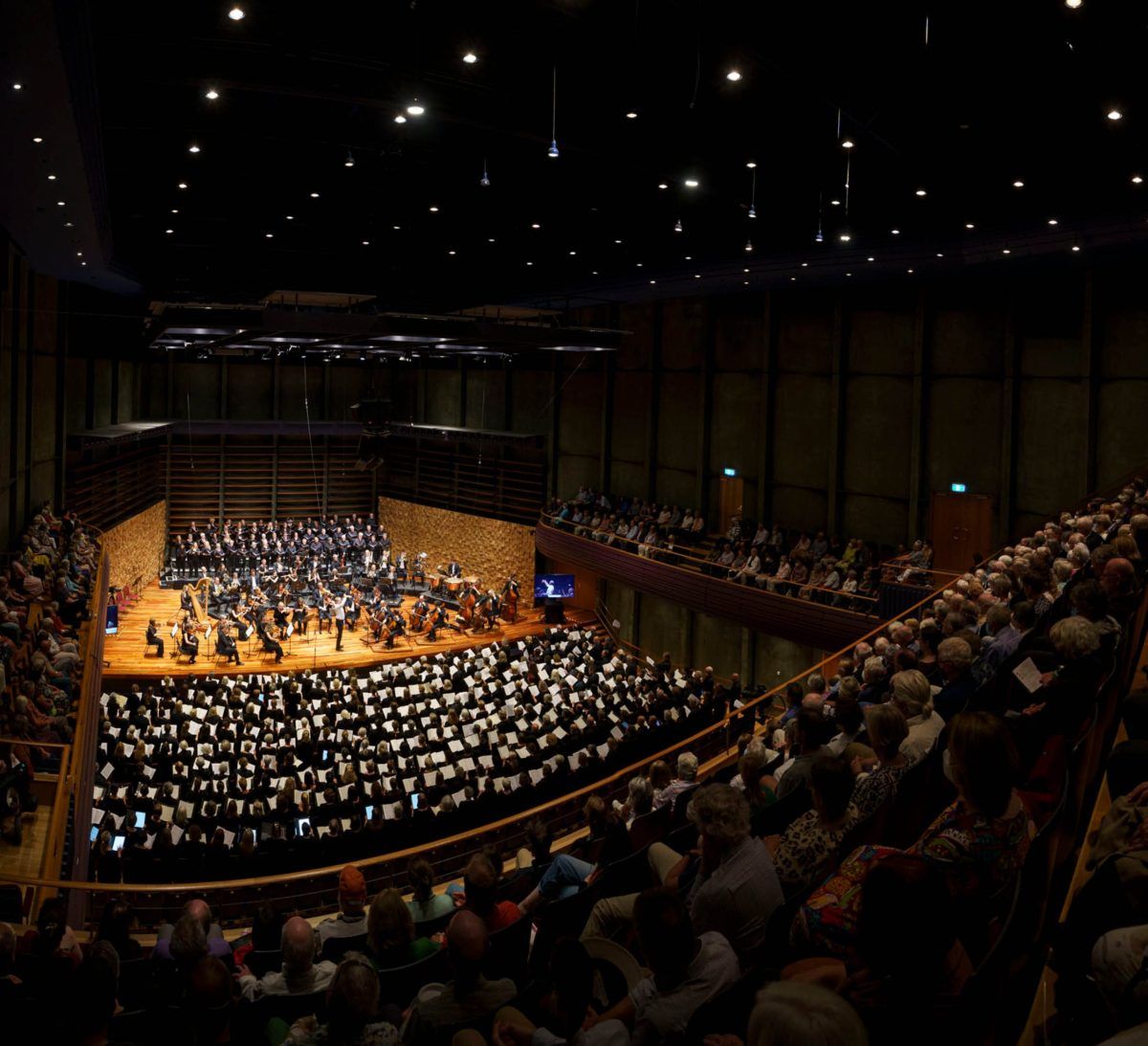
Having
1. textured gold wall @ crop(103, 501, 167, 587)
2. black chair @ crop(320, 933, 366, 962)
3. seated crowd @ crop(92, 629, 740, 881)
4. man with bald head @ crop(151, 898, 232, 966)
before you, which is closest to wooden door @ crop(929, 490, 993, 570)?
seated crowd @ crop(92, 629, 740, 881)

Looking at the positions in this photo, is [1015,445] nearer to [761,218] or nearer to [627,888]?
[761,218]

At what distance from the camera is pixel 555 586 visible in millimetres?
23688

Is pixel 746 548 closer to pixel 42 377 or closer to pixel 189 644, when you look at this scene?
pixel 189 644

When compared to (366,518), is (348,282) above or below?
above

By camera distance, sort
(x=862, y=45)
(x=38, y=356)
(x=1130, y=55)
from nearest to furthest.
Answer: (x=1130, y=55), (x=862, y=45), (x=38, y=356)

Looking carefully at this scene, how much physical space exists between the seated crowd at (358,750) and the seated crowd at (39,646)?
4.80 feet

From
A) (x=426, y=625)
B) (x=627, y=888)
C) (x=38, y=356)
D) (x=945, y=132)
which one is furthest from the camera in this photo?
(x=426, y=625)

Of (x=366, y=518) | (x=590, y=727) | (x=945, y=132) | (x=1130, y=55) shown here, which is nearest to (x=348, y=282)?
(x=366, y=518)

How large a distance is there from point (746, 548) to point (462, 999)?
52.5 feet

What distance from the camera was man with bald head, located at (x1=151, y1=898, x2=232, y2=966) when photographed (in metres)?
5.02

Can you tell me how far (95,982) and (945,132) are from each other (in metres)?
10.2

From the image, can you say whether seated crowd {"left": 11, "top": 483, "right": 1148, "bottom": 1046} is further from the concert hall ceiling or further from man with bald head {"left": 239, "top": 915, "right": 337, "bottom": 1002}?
the concert hall ceiling

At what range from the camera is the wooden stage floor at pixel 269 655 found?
19734mm

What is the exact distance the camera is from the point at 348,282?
2394 cm
